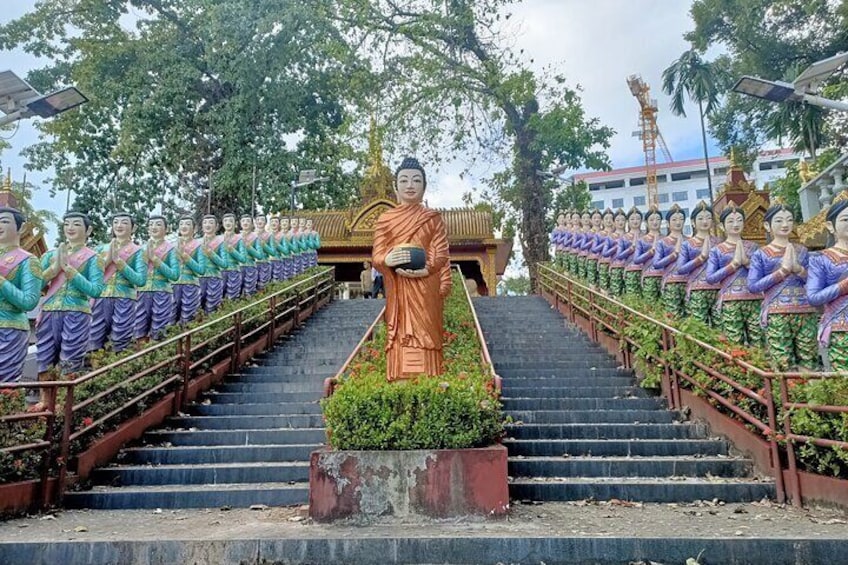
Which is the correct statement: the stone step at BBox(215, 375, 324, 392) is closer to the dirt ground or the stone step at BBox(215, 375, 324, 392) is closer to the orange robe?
the orange robe

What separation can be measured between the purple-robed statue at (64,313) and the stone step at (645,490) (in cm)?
560

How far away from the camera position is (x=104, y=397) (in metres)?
6.97

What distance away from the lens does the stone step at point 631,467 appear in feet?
20.5

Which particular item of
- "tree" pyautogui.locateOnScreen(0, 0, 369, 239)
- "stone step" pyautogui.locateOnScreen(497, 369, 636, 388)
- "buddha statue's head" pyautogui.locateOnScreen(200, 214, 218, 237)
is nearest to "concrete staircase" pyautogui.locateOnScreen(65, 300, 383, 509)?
"stone step" pyautogui.locateOnScreen(497, 369, 636, 388)

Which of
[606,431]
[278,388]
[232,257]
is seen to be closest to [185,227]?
[232,257]

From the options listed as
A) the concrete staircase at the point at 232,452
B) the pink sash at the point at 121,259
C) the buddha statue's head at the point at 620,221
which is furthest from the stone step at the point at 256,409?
the buddha statue's head at the point at 620,221

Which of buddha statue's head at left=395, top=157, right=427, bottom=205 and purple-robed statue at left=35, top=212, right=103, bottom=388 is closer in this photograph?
buddha statue's head at left=395, top=157, right=427, bottom=205

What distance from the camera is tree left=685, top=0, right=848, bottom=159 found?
62.8ft

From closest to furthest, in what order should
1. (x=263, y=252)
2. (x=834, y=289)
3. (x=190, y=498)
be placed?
(x=190, y=498)
(x=834, y=289)
(x=263, y=252)

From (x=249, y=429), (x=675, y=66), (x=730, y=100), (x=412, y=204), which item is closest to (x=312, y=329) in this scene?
(x=249, y=429)

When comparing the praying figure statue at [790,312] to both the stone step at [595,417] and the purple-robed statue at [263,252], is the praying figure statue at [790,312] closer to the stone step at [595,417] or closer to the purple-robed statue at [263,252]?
the stone step at [595,417]

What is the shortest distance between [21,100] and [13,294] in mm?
2977

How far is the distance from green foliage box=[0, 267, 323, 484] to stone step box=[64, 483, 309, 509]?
1.74 ft

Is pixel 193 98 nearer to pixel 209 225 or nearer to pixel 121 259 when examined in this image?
pixel 209 225
